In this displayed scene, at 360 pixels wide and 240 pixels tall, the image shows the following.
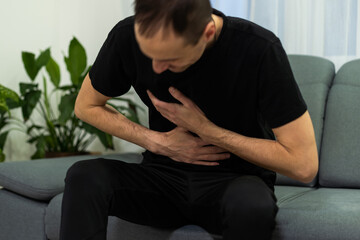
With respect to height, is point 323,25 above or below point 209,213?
above

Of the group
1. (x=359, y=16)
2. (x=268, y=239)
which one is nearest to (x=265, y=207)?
(x=268, y=239)

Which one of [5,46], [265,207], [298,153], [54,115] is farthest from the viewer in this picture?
[54,115]

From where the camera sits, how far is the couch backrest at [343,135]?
1.83 metres

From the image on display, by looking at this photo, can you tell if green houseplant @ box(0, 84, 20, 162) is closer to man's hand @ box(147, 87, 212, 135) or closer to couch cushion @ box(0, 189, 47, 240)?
Result: couch cushion @ box(0, 189, 47, 240)

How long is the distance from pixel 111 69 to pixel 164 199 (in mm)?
400

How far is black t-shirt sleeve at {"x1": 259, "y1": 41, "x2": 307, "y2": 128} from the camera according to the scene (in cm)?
120

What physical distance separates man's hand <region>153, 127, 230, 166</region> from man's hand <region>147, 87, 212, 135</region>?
0.14ft

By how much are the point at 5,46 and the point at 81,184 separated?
1811mm

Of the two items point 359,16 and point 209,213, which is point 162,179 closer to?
point 209,213

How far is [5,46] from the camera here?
279 centimetres

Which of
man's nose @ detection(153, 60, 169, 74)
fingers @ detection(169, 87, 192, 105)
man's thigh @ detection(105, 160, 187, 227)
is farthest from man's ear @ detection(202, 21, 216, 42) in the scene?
man's thigh @ detection(105, 160, 187, 227)

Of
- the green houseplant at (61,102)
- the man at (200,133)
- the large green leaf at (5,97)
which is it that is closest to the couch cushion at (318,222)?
the man at (200,133)

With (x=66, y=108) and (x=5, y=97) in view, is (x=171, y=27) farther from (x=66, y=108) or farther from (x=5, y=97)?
(x=5, y=97)

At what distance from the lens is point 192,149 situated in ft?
4.46
